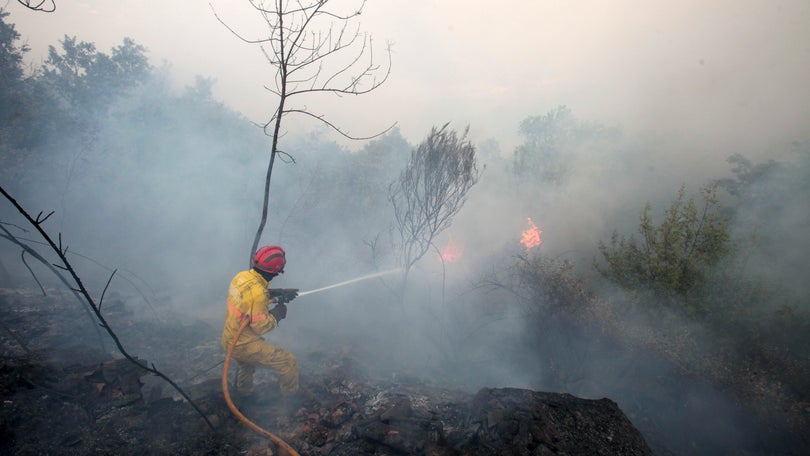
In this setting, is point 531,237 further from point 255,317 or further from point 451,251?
point 255,317

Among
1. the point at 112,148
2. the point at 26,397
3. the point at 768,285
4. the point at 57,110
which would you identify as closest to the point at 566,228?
the point at 768,285

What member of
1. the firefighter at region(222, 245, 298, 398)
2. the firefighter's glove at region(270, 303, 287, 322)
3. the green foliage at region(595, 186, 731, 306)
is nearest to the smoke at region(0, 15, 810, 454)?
the green foliage at region(595, 186, 731, 306)

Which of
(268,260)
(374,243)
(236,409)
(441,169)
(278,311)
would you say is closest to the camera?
(236,409)

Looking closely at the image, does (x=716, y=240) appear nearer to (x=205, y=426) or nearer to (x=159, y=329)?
(x=205, y=426)

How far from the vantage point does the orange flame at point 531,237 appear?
16.8 meters

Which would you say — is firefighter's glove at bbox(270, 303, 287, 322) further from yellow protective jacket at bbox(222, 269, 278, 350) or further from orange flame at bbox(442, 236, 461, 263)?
orange flame at bbox(442, 236, 461, 263)

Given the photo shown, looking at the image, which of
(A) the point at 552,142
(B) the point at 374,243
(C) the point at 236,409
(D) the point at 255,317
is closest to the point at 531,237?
(B) the point at 374,243

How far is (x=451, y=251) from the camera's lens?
52.7 feet

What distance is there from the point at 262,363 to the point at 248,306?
86 centimetres

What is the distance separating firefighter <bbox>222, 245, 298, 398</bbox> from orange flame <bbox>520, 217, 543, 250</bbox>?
13.8m

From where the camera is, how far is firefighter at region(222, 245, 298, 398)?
4188 mm

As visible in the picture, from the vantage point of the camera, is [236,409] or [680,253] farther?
[680,253]

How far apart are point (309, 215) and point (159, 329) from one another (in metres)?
8.11

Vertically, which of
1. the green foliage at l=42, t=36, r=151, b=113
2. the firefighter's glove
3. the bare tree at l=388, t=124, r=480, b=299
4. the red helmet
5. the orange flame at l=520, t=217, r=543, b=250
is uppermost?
the green foliage at l=42, t=36, r=151, b=113
